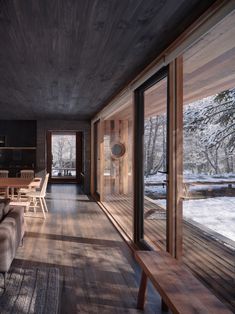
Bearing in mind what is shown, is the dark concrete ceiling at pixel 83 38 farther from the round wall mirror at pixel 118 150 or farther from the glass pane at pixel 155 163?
the round wall mirror at pixel 118 150

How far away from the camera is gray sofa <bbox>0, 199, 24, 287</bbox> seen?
9.84 ft

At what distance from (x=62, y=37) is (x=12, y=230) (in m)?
2.04

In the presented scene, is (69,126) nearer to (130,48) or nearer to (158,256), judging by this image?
(130,48)

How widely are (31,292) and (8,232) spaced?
625 millimetres

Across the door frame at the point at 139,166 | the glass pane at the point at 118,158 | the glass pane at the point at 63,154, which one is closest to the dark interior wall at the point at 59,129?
the glass pane at the point at 118,158

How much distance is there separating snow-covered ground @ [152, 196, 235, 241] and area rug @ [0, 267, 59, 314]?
4.92 ft

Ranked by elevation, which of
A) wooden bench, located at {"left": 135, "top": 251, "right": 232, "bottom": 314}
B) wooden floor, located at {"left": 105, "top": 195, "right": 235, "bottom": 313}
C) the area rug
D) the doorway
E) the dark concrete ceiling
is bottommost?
the area rug

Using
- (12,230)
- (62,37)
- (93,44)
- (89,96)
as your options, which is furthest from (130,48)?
(89,96)

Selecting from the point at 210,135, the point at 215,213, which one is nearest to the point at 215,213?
the point at 215,213

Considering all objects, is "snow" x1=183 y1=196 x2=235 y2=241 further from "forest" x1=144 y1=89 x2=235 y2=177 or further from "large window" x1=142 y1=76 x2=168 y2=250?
"large window" x1=142 y1=76 x2=168 y2=250

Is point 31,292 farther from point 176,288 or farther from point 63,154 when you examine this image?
point 63,154

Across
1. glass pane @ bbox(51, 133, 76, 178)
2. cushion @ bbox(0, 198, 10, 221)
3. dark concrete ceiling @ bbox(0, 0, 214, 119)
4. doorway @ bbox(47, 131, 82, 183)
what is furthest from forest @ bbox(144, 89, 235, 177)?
glass pane @ bbox(51, 133, 76, 178)

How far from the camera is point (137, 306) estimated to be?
2723 mm

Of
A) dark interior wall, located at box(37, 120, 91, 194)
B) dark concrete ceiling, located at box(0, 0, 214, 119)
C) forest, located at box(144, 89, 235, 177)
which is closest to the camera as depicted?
dark concrete ceiling, located at box(0, 0, 214, 119)
